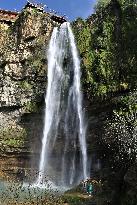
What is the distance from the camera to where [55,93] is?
36.5 meters

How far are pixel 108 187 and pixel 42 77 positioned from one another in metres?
17.7

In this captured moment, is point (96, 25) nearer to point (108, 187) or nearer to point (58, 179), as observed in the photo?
point (58, 179)

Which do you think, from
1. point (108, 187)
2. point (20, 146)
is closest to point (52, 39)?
point (20, 146)

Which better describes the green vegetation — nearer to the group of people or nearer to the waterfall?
the waterfall

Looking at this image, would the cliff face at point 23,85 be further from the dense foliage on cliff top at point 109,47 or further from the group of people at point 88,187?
the group of people at point 88,187

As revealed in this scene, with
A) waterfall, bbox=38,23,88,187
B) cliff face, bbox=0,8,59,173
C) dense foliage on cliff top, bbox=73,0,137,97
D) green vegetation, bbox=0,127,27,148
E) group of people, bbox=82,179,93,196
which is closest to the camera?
group of people, bbox=82,179,93,196

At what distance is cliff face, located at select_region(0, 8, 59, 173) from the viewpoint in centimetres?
3650

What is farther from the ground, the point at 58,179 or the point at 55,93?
the point at 55,93

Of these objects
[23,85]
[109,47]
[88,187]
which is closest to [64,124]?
[23,85]

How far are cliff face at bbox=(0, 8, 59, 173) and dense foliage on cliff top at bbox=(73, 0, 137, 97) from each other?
3728 mm

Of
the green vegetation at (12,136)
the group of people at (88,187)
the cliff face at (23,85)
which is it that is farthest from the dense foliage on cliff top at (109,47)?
the group of people at (88,187)

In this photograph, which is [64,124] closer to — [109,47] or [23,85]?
[23,85]

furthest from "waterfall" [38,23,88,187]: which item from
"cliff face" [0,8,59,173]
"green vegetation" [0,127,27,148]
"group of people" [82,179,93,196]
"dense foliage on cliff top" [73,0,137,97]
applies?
"group of people" [82,179,93,196]

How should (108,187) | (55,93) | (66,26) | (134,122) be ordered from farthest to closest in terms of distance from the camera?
(66,26)
(55,93)
(134,122)
(108,187)
